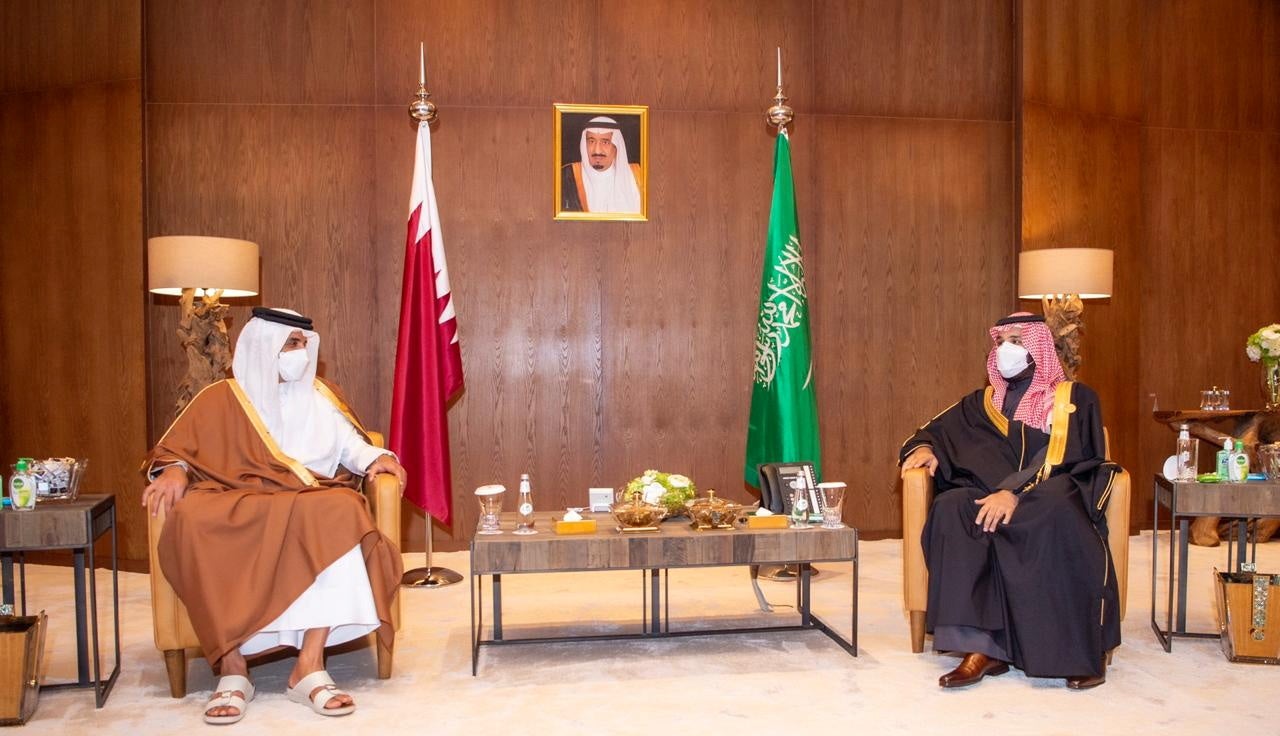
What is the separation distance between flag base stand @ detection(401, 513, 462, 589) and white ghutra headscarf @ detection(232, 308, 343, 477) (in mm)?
1439

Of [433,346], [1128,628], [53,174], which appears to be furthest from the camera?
[53,174]

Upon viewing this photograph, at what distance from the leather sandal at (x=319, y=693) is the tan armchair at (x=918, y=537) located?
6.88 ft

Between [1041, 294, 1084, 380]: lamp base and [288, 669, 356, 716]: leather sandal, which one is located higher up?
[1041, 294, 1084, 380]: lamp base

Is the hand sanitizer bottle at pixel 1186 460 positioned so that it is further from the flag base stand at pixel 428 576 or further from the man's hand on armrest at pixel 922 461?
the flag base stand at pixel 428 576

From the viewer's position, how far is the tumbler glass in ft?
12.1

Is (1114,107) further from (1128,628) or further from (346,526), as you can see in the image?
(346,526)

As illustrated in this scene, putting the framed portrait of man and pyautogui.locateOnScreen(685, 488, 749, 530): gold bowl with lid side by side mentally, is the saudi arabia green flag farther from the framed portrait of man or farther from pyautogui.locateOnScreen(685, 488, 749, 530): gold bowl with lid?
pyautogui.locateOnScreen(685, 488, 749, 530): gold bowl with lid

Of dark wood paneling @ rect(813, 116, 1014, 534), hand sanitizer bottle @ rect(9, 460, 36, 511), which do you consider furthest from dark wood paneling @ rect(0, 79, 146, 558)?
dark wood paneling @ rect(813, 116, 1014, 534)

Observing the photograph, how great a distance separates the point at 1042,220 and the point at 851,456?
73.8 inches

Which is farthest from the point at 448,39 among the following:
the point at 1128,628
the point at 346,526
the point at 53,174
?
the point at 1128,628

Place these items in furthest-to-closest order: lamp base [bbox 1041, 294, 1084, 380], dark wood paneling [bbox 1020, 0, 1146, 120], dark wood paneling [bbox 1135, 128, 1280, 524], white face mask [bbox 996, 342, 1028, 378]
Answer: dark wood paneling [bbox 1135, 128, 1280, 524], dark wood paneling [bbox 1020, 0, 1146, 120], lamp base [bbox 1041, 294, 1084, 380], white face mask [bbox 996, 342, 1028, 378]

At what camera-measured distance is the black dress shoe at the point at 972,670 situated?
11.4ft

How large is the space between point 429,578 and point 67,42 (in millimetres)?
3671

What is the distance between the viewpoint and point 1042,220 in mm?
6164
